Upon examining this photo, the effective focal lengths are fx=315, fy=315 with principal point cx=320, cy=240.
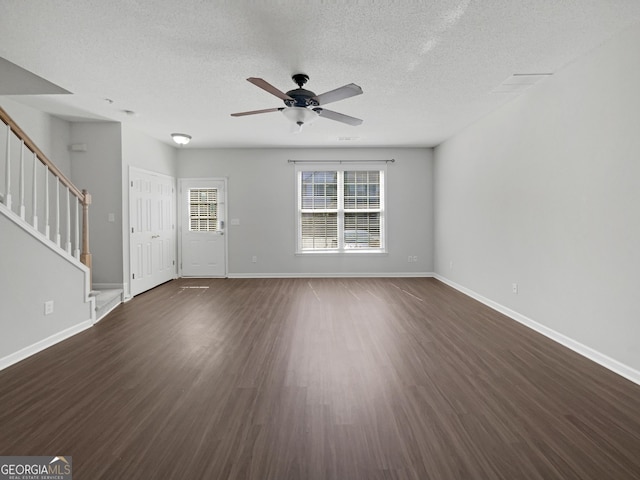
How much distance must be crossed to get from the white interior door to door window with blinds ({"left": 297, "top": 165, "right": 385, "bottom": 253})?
8.65ft

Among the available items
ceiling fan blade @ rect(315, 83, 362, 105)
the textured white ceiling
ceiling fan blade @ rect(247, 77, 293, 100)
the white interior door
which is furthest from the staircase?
ceiling fan blade @ rect(315, 83, 362, 105)

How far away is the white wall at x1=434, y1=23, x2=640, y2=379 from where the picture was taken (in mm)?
2465

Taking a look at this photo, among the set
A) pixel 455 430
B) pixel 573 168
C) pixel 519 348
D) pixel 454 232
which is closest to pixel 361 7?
pixel 573 168

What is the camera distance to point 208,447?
168 centimetres

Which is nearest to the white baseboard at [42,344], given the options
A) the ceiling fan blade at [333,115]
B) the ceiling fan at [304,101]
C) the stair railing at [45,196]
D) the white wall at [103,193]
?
the stair railing at [45,196]

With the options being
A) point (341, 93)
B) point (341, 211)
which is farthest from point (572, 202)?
point (341, 211)

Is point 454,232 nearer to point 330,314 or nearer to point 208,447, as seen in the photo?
point 330,314

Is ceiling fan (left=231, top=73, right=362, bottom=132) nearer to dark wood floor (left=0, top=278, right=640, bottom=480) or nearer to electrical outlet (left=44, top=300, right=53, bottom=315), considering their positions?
dark wood floor (left=0, top=278, right=640, bottom=480)

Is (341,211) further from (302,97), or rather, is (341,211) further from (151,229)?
(302,97)

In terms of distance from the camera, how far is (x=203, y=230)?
22.0ft

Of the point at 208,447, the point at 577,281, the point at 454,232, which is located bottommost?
the point at 208,447

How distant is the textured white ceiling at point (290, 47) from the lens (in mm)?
2225

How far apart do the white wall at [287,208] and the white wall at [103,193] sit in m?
1.82

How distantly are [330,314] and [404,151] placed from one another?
13.7 ft
